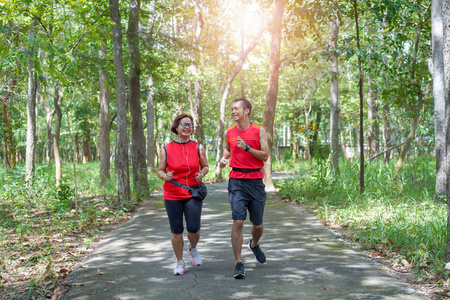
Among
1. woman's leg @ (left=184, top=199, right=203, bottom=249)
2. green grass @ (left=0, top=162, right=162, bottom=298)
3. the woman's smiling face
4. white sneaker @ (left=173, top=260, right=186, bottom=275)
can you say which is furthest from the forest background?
the woman's smiling face

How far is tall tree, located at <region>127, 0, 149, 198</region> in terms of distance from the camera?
42.6 ft

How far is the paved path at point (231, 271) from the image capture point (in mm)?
4371

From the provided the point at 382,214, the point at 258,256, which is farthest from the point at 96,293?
the point at 382,214

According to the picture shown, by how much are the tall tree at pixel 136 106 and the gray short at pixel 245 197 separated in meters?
7.88

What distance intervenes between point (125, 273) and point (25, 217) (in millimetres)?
5350

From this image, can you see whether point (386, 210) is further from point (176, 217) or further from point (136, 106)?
point (136, 106)

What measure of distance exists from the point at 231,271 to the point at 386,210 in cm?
451

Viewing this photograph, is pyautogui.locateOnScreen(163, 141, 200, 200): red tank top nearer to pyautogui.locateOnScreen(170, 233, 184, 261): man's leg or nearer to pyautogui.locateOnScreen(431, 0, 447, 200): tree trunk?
pyautogui.locateOnScreen(170, 233, 184, 261): man's leg

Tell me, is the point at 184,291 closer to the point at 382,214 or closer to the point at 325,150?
the point at 382,214

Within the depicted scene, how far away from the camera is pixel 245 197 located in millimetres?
5055

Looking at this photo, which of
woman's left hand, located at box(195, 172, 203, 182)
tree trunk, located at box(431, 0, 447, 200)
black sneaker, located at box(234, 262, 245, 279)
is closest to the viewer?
black sneaker, located at box(234, 262, 245, 279)

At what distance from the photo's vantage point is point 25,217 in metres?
9.45

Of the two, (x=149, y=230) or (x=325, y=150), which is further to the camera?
(x=325, y=150)

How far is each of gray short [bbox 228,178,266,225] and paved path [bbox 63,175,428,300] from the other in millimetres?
726
